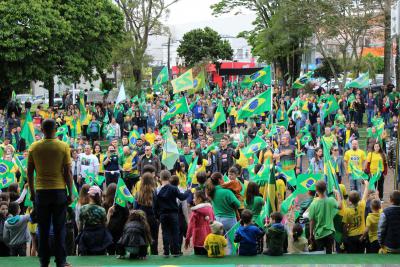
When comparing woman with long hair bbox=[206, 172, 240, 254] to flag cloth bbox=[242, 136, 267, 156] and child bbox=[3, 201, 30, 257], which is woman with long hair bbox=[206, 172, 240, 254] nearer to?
child bbox=[3, 201, 30, 257]

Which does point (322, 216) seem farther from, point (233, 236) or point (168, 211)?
point (168, 211)

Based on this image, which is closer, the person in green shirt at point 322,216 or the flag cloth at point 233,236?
the person in green shirt at point 322,216

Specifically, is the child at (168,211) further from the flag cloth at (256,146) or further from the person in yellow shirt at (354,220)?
the flag cloth at (256,146)

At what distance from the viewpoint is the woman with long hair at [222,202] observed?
38.9ft

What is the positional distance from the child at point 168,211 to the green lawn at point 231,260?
0.24 metres

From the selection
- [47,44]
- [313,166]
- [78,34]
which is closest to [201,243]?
[313,166]

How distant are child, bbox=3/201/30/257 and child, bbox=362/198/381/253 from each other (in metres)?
4.90

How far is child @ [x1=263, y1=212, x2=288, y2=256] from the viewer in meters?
11.2

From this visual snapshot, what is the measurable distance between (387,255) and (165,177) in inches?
130

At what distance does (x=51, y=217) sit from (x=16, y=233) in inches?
123

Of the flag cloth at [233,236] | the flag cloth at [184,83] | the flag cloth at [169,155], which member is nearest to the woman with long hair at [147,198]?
the flag cloth at [233,236]

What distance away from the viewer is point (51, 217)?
343 inches

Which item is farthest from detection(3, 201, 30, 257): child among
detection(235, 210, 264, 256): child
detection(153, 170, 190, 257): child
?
detection(235, 210, 264, 256): child

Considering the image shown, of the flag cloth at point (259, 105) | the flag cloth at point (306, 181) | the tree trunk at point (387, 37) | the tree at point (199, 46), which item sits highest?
the tree at point (199, 46)
